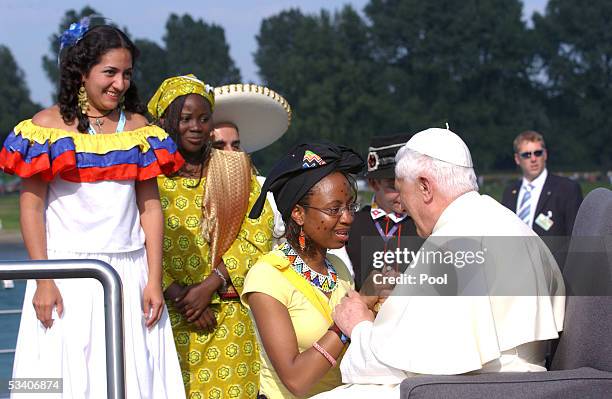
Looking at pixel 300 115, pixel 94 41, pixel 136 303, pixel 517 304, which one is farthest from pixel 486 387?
pixel 300 115

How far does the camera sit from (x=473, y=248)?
3363 millimetres

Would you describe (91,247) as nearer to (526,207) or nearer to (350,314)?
(350,314)

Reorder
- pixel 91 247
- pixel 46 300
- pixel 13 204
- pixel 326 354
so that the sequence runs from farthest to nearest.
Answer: pixel 13 204
pixel 91 247
pixel 46 300
pixel 326 354

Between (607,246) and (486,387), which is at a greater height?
(607,246)

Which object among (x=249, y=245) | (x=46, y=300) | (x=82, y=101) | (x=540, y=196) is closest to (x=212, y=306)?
(x=249, y=245)

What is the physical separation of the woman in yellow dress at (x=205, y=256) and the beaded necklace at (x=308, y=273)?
2.43 ft

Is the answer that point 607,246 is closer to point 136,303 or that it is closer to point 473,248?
point 473,248

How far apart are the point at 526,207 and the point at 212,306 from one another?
5.11m

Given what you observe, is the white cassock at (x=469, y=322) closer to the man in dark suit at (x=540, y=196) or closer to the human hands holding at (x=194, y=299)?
the human hands holding at (x=194, y=299)

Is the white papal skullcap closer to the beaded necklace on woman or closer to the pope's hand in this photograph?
the pope's hand

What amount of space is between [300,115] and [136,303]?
87903mm

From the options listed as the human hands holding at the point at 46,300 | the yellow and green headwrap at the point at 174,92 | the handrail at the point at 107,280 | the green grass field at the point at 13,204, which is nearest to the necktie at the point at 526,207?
the yellow and green headwrap at the point at 174,92

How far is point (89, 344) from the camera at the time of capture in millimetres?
3906

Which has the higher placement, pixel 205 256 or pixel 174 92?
pixel 174 92
